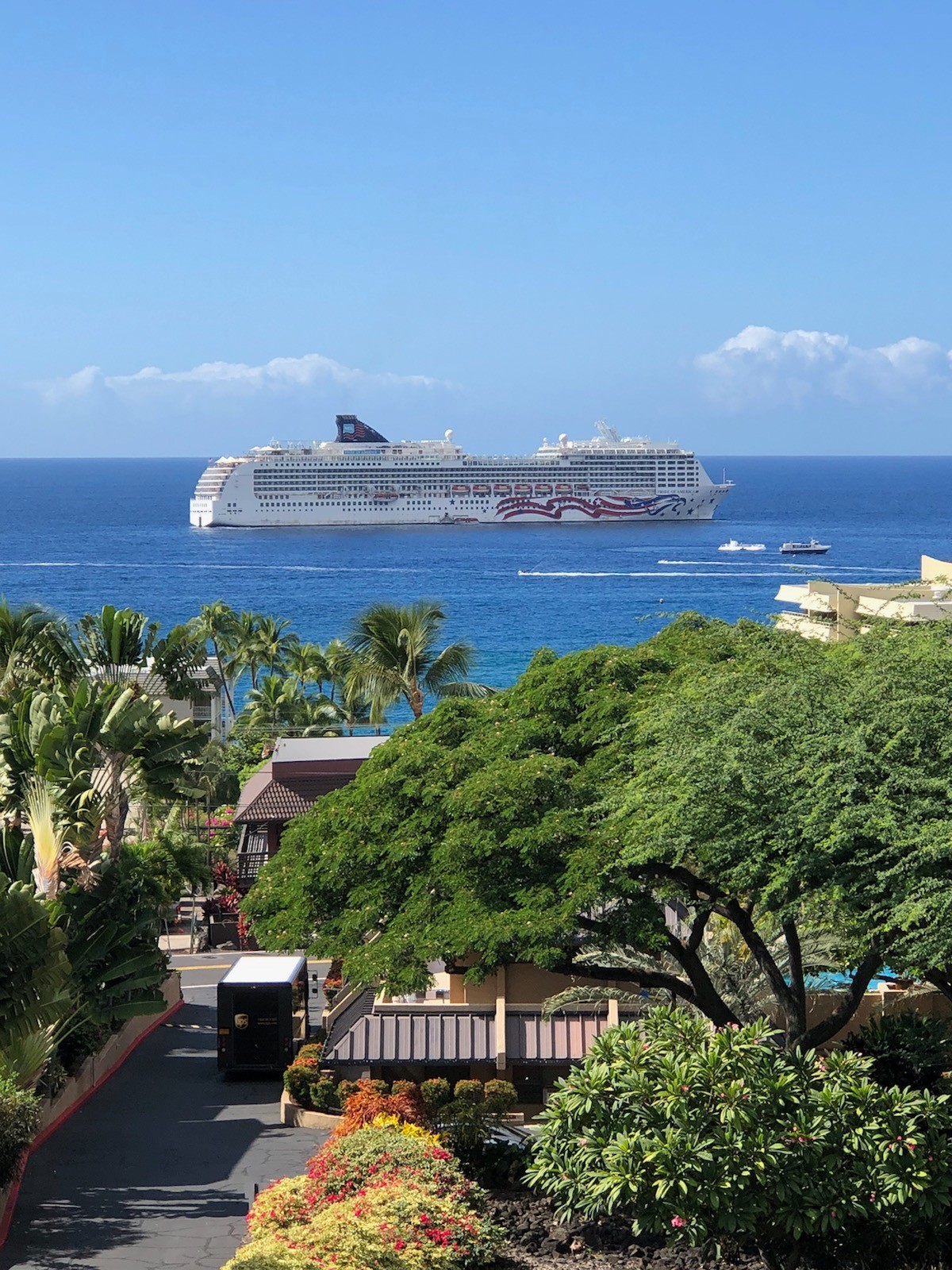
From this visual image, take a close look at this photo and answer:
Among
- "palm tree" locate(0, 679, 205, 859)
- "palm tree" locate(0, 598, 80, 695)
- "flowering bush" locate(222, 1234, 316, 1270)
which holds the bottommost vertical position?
"flowering bush" locate(222, 1234, 316, 1270)

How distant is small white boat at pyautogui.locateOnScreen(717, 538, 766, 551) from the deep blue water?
152 centimetres

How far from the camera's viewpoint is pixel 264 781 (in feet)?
103

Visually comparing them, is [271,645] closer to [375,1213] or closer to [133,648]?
[133,648]

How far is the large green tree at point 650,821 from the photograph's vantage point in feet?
40.2

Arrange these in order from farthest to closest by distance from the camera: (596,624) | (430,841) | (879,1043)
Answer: (596,624)
(430,841)
(879,1043)

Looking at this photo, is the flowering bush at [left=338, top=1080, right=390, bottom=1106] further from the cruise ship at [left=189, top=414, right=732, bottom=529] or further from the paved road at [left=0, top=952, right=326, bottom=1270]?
the cruise ship at [left=189, top=414, right=732, bottom=529]

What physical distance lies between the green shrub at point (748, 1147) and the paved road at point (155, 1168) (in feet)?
11.8

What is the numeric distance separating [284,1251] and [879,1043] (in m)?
6.16

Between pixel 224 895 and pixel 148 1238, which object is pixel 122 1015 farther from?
pixel 224 895

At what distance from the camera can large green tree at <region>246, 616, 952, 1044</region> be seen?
40.2 ft

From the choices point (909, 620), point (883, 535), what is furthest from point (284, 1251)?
point (883, 535)

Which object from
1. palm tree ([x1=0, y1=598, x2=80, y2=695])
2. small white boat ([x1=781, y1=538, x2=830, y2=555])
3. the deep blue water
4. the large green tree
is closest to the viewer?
the large green tree

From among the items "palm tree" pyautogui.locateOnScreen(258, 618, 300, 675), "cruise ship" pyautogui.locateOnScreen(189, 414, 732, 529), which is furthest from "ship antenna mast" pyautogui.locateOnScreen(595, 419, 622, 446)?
"palm tree" pyautogui.locateOnScreen(258, 618, 300, 675)

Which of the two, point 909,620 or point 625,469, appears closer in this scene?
point 909,620
